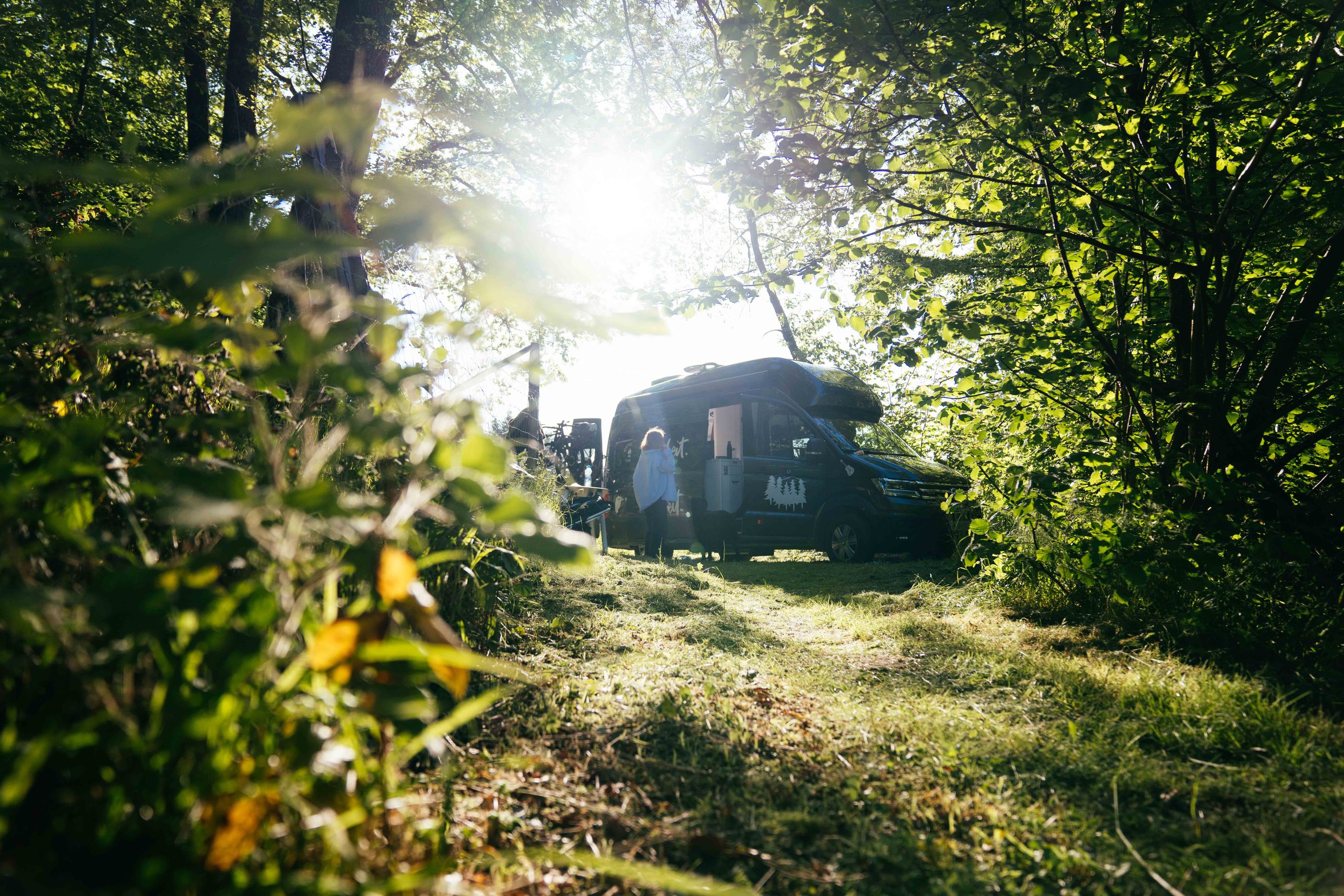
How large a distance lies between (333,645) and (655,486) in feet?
24.0

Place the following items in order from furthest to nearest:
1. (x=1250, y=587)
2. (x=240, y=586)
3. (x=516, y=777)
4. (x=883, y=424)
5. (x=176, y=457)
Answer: (x=883, y=424) < (x=1250, y=587) < (x=516, y=777) < (x=176, y=457) < (x=240, y=586)

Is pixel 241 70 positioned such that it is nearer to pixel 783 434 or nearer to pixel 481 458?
pixel 783 434

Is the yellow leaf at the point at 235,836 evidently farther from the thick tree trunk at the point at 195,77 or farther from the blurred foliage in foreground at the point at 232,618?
the thick tree trunk at the point at 195,77

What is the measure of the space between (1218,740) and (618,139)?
3882 mm

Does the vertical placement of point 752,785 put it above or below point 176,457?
below

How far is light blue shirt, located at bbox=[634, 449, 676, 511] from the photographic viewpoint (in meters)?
8.10

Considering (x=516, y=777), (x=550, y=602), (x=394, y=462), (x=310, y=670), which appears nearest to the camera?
(x=310, y=670)

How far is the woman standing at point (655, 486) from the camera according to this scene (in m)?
8.10

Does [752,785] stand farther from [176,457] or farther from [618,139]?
[618,139]

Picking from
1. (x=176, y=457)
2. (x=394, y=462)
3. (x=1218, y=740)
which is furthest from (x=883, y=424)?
(x=176, y=457)

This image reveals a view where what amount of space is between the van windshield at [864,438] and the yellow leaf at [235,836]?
7.71 metres

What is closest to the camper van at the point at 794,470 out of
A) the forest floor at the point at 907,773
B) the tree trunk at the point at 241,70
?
the forest floor at the point at 907,773

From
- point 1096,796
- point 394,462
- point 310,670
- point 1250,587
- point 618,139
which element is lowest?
point 1096,796

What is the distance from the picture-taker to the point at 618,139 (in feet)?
13.1
